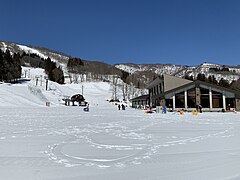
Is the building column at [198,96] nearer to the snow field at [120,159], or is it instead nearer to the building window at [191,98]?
the building window at [191,98]

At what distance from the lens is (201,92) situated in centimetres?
2964

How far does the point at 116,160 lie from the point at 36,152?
1.75m

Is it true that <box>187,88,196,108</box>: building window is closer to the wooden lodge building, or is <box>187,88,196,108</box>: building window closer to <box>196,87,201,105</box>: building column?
the wooden lodge building

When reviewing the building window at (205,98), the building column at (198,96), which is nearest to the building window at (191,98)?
the building column at (198,96)

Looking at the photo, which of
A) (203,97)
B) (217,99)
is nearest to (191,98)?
(203,97)

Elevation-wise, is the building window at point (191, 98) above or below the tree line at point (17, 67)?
below

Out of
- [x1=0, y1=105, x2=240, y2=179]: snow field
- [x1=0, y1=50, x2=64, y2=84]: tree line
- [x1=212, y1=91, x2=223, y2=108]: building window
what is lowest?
[x1=0, y1=105, x2=240, y2=179]: snow field

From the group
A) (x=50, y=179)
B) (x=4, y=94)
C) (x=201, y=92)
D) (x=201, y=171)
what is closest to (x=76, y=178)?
(x=50, y=179)

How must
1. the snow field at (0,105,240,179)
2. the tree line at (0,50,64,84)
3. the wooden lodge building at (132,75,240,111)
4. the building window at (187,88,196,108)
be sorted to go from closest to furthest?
1. the snow field at (0,105,240,179)
2. the wooden lodge building at (132,75,240,111)
3. the building window at (187,88,196,108)
4. the tree line at (0,50,64,84)

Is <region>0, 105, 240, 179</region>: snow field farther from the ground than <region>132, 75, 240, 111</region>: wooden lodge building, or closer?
closer

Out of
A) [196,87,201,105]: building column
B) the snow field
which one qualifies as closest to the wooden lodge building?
[196,87,201,105]: building column

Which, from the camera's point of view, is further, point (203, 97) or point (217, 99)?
point (203, 97)

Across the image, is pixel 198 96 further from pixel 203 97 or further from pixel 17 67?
pixel 17 67

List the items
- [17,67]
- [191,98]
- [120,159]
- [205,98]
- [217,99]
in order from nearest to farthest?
[120,159]
[217,99]
[205,98]
[191,98]
[17,67]
